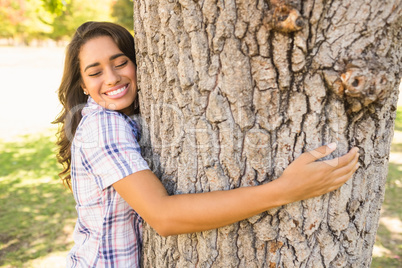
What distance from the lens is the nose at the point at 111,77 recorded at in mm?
1841

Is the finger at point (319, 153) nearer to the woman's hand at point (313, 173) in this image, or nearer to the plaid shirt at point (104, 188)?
the woman's hand at point (313, 173)

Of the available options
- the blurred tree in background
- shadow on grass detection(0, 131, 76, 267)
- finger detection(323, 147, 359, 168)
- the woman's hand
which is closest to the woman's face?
the woman's hand

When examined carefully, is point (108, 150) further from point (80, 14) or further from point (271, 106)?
point (80, 14)

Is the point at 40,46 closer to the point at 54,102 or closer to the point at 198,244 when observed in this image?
the point at 54,102

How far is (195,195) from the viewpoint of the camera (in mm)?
1479

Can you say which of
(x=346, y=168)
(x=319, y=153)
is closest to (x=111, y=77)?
(x=319, y=153)

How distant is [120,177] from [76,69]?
911mm

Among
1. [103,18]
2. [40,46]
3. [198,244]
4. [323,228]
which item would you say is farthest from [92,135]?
[40,46]

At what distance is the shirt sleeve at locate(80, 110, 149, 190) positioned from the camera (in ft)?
5.00

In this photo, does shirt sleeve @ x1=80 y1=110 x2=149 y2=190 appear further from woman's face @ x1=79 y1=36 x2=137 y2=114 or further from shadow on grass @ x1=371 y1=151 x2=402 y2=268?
shadow on grass @ x1=371 y1=151 x2=402 y2=268

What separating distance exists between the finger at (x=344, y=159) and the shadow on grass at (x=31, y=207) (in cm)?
362

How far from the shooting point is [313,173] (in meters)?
1.36

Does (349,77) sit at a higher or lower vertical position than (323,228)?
higher

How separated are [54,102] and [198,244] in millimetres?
12904
